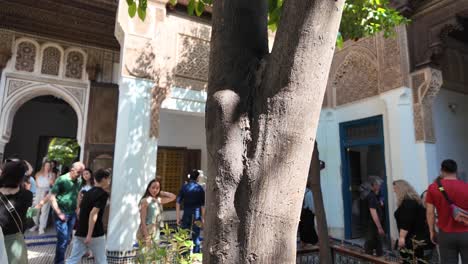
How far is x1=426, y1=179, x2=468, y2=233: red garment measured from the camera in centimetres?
271

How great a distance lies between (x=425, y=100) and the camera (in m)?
5.34

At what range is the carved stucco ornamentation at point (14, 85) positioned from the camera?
5.51 metres

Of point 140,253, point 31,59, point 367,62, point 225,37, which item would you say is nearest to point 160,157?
point 31,59

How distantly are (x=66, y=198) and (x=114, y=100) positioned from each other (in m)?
2.93

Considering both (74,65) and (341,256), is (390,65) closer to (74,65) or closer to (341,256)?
(341,256)

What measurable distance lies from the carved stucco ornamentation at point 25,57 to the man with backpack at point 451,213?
657cm

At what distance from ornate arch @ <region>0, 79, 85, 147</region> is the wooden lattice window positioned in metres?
1.62

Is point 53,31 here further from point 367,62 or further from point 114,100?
point 367,62

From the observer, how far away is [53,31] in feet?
19.0

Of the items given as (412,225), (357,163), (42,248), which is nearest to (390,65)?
(357,163)

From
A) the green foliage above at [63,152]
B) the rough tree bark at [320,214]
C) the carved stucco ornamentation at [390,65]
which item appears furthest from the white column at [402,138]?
the green foliage above at [63,152]

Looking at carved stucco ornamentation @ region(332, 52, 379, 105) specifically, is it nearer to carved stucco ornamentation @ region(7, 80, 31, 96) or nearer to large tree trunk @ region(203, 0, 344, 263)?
large tree trunk @ region(203, 0, 344, 263)

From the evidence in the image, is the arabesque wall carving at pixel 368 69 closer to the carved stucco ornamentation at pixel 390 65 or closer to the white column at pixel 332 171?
the carved stucco ornamentation at pixel 390 65

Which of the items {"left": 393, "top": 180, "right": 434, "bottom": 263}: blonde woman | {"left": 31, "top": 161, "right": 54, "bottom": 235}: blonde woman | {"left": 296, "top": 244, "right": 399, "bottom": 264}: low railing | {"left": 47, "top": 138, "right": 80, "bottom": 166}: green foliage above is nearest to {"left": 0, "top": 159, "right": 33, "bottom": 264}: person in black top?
{"left": 296, "top": 244, "right": 399, "bottom": 264}: low railing
